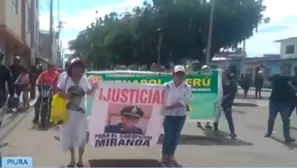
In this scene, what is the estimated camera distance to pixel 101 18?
65125 millimetres

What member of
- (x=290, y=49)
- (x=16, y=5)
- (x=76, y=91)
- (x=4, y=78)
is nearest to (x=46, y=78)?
(x=4, y=78)

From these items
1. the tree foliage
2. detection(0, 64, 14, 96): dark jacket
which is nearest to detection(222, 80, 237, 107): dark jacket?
detection(0, 64, 14, 96): dark jacket

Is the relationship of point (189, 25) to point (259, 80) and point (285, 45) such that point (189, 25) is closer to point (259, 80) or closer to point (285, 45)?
point (259, 80)

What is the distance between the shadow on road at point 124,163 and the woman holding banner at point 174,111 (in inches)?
9.4

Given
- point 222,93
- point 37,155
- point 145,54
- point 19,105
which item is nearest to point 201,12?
point 145,54

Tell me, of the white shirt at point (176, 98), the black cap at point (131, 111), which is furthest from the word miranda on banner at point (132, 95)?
the white shirt at point (176, 98)

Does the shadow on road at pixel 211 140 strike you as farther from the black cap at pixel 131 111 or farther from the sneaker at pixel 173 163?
the black cap at pixel 131 111

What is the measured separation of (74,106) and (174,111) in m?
1.57

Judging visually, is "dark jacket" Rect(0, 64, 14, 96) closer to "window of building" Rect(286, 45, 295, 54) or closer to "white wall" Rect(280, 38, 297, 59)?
"white wall" Rect(280, 38, 297, 59)

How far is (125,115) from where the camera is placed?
8414 millimetres

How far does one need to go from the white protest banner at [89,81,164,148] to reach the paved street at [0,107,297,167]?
488mm

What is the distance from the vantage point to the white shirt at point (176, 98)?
26.8ft

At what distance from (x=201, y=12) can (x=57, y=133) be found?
89.1 ft

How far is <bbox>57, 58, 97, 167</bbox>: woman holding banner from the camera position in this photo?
25.1ft
